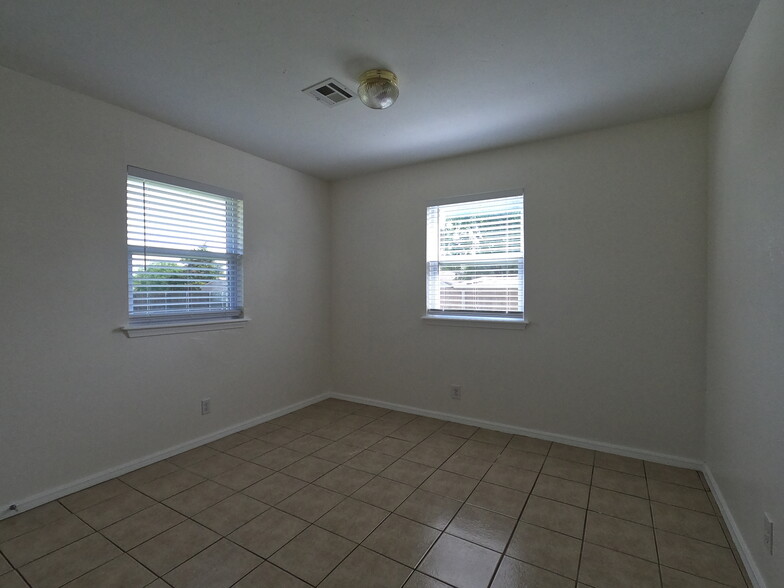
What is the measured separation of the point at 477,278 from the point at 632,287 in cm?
122

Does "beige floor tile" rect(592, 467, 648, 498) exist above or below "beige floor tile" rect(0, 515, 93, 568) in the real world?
above

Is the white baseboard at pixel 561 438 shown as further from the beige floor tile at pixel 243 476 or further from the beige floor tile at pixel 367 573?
the beige floor tile at pixel 367 573

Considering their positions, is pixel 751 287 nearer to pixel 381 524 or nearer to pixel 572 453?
pixel 572 453

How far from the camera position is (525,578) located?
1.64 meters

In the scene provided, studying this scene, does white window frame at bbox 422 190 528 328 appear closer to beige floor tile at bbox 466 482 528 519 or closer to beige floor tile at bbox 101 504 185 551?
beige floor tile at bbox 466 482 528 519

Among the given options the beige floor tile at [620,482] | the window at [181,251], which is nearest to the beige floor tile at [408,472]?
the beige floor tile at [620,482]

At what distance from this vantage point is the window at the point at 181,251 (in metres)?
2.71

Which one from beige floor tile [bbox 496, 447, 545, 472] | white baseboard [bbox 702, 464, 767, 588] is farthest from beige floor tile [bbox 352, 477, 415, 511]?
white baseboard [bbox 702, 464, 767, 588]

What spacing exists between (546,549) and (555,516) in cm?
31

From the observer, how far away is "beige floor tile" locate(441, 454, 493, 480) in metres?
2.59

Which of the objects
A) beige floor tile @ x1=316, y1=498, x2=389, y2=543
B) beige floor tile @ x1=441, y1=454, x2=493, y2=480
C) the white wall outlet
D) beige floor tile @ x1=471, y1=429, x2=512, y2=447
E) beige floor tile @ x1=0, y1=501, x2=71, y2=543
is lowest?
beige floor tile @ x1=0, y1=501, x2=71, y2=543

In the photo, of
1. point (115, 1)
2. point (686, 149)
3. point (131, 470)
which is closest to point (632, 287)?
point (686, 149)

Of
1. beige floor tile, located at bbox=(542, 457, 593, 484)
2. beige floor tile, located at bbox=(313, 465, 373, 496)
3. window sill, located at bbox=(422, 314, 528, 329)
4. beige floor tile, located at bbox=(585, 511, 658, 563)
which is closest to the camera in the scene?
beige floor tile, located at bbox=(585, 511, 658, 563)

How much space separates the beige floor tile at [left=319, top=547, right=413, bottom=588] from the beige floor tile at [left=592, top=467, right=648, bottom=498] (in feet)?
4.88
